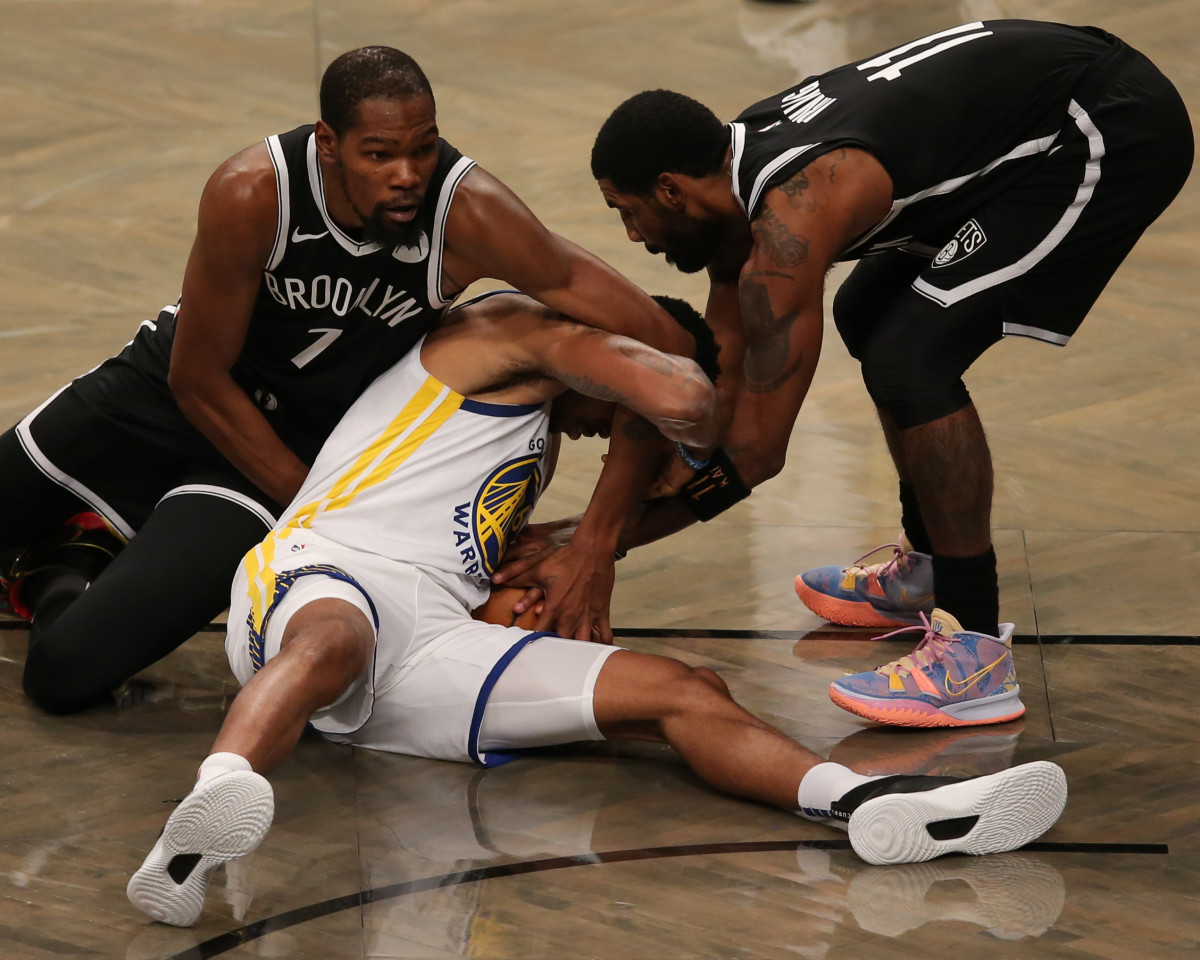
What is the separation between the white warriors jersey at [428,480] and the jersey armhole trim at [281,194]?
0.31m

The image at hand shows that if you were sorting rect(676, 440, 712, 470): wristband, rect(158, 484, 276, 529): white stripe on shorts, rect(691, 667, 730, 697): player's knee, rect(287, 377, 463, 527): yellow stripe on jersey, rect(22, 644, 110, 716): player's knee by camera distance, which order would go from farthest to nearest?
1. rect(158, 484, 276, 529): white stripe on shorts
2. rect(676, 440, 712, 470): wristband
3. rect(22, 644, 110, 716): player's knee
4. rect(287, 377, 463, 527): yellow stripe on jersey
5. rect(691, 667, 730, 697): player's knee

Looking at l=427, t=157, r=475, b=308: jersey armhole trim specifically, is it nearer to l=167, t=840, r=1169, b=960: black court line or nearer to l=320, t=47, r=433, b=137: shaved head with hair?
l=320, t=47, r=433, b=137: shaved head with hair

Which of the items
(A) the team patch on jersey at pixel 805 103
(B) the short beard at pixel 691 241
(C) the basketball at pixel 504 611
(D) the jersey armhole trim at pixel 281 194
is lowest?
(C) the basketball at pixel 504 611

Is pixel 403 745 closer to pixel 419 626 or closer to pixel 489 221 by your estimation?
pixel 419 626

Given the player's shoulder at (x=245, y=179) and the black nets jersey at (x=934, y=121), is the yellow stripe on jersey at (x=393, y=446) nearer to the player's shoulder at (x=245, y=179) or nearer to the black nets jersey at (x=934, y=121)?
the player's shoulder at (x=245, y=179)

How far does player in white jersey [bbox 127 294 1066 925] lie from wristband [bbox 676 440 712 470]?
0.35 ft

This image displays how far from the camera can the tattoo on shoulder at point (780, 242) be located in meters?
2.96

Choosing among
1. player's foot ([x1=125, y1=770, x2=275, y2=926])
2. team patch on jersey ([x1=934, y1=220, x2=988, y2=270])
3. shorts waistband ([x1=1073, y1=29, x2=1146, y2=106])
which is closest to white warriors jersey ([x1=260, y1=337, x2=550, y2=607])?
player's foot ([x1=125, y1=770, x2=275, y2=926])

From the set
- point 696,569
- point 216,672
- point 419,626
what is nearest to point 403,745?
point 419,626

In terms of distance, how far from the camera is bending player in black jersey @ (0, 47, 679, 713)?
2961 mm

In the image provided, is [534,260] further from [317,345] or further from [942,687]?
[942,687]

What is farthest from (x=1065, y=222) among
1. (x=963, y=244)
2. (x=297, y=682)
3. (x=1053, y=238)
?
(x=297, y=682)

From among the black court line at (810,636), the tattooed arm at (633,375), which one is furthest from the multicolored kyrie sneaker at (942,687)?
the tattooed arm at (633,375)

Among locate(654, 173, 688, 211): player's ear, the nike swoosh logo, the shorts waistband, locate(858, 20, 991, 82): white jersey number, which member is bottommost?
the nike swoosh logo
